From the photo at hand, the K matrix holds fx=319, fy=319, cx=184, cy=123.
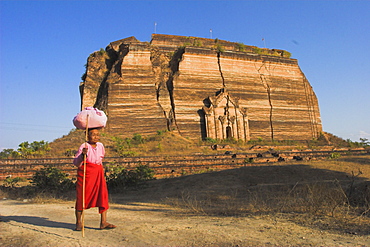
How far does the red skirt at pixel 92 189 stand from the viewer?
4742mm

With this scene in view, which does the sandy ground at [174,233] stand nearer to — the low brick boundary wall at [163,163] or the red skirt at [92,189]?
the red skirt at [92,189]

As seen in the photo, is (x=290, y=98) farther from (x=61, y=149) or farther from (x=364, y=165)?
(x=61, y=149)

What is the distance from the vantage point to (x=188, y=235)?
13.9 ft

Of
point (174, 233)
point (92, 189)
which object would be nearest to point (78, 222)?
point (92, 189)

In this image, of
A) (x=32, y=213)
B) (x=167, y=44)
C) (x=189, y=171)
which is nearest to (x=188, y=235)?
(x=32, y=213)

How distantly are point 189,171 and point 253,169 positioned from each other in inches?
181

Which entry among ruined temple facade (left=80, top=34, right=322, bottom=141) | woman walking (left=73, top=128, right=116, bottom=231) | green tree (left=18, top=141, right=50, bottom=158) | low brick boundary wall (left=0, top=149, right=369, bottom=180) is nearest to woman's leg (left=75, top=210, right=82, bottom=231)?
woman walking (left=73, top=128, right=116, bottom=231)

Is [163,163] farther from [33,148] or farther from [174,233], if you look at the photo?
[174,233]

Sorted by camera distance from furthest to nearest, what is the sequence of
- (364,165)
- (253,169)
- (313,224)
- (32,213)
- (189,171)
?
(189,171), (364,165), (253,169), (32,213), (313,224)

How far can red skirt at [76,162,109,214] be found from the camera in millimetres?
4742

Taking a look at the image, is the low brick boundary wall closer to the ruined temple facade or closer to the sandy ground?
the sandy ground

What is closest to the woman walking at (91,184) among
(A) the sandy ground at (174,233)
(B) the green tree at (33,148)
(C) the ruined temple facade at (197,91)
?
(A) the sandy ground at (174,233)

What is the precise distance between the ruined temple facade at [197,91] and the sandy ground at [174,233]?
22512 millimetres

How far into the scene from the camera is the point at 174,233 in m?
4.37
